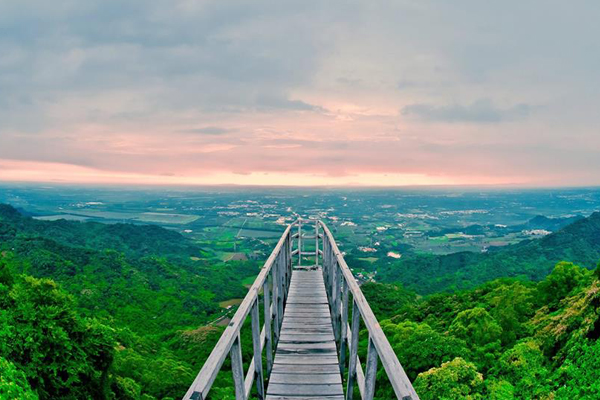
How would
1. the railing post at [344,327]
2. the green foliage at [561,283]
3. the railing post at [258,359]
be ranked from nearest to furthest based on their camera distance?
the railing post at [258,359] < the railing post at [344,327] < the green foliage at [561,283]

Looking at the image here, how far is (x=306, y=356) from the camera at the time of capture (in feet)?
14.9

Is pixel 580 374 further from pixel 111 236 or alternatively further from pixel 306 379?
pixel 111 236

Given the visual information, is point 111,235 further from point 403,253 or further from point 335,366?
point 335,366

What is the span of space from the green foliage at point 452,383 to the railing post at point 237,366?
8.46 m

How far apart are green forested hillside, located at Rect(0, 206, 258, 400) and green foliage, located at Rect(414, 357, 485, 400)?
849 cm

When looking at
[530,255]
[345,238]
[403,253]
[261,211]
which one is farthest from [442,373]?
[261,211]

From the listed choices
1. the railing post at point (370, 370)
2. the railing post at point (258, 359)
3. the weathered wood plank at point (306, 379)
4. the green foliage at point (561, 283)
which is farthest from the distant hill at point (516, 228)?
the railing post at point (370, 370)

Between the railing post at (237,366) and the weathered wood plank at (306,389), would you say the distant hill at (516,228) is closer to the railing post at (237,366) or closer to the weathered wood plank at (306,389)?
the weathered wood plank at (306,389)

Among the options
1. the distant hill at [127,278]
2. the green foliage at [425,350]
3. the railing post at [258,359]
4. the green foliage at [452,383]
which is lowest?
the distant hill at [127,278]

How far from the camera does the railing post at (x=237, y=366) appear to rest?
2350mm

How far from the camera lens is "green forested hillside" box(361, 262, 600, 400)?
6469 millimetres

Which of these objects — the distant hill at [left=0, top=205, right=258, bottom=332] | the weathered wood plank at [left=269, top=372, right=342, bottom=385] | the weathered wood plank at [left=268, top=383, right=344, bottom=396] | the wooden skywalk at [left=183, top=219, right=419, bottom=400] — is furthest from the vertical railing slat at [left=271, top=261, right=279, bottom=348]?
the distant hill at [left=0, top=205, right=258, bottom=332]

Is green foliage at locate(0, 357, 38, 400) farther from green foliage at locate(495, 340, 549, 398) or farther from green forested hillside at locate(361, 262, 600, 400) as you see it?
green foliage at locate(495, 340, 549, 398)

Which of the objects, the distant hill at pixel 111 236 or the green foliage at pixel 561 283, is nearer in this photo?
the green foliage at pixel 561 283
